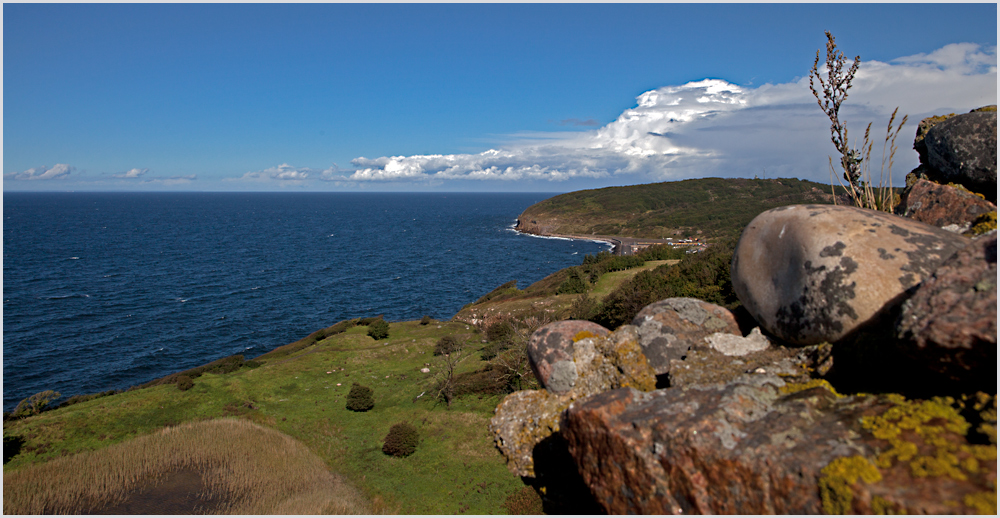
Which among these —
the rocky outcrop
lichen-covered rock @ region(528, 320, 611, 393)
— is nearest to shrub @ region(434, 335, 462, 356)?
lichen-covered rock @ region(528, 320, 611, 393)

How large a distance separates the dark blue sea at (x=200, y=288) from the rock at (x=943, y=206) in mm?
51382

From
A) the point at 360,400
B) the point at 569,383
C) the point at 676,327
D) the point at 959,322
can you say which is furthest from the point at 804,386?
the point at 360,400

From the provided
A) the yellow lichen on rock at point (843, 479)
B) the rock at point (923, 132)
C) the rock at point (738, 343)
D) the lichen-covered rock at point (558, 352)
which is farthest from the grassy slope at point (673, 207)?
the yellow lichen on rock at point (843, 479)

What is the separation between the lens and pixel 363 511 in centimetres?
1360

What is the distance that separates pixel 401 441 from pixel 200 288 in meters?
70.5

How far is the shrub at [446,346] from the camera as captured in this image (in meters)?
30.0

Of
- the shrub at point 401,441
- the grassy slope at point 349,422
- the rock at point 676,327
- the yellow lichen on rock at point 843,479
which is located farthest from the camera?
the shrub at point 401,441

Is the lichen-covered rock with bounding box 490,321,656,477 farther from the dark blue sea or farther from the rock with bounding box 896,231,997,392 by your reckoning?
the dark blue sea

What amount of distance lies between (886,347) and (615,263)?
4173 centimetres

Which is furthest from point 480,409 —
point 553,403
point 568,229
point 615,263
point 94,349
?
point 568,229

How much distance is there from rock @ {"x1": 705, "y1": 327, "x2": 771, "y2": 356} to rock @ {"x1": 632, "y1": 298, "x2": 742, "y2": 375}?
304mm

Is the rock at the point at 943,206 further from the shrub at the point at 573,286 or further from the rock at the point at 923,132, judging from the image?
the shrub at the point at 573,286

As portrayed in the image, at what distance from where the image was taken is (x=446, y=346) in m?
31.0

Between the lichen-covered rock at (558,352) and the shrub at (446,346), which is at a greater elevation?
the lichen-covered rock at (558,352)
